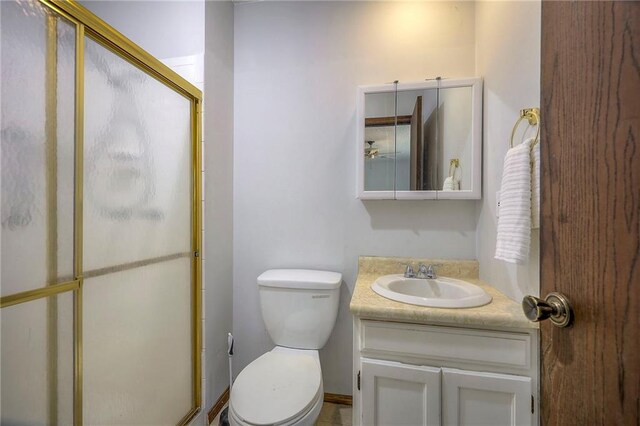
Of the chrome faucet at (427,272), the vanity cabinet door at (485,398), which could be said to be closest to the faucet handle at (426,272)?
the chrome faucet at (427,272)

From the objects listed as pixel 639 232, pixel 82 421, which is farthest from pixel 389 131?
pixel 82 421

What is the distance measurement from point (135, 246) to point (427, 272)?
1.33 meters

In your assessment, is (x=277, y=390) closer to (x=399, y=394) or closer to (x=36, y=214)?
(x=399, y=394)

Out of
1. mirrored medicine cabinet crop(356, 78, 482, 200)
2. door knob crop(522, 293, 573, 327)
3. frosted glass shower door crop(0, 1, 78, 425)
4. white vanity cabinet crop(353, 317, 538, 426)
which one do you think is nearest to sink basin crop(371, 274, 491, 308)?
white vanity cabinet crop(353, 317, 538, 426)

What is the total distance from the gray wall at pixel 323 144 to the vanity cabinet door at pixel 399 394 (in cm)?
56

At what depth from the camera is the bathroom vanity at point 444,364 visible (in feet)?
2.97

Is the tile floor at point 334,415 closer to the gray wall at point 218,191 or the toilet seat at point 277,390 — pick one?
the toilet seat at point 277,390

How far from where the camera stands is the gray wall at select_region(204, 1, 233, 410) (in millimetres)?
1422

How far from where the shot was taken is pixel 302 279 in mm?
1413

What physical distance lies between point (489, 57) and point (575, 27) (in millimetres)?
1049

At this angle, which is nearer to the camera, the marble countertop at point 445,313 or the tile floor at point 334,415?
the marble countertop at point 445,313

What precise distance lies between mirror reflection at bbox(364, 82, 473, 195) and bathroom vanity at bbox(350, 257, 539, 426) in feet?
2.13

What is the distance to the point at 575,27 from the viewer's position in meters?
0.42

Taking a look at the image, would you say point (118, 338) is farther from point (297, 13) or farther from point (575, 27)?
point (297, 13)
